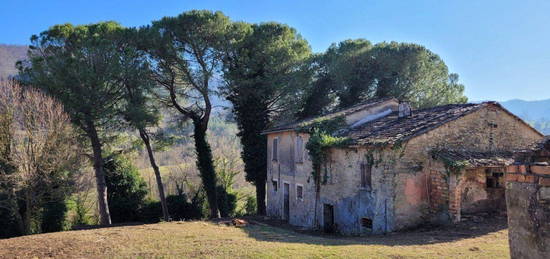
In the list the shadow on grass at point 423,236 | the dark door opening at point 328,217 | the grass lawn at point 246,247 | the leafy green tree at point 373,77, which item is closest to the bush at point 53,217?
the grass lawn at point 246,247

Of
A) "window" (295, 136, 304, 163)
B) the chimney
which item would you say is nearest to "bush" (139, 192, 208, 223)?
"window" (295, 136, 304, 163)

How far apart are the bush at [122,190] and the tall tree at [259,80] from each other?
308 inches

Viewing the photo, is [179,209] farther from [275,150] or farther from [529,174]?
[529,174]

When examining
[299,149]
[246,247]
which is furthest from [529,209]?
[299,149]

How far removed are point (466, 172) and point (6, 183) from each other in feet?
61.0

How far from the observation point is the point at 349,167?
683 inches

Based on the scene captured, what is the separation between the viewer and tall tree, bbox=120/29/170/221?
2176 cm

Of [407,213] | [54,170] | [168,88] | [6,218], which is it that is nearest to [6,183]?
[54,170]

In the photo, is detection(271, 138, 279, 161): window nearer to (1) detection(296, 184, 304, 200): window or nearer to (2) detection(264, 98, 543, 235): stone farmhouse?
(1) detection(296, 184, 304, 200): window

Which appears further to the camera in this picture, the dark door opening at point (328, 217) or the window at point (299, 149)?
the window at point (299, 149)

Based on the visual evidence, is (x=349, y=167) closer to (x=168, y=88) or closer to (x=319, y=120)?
(x=319, y=120)

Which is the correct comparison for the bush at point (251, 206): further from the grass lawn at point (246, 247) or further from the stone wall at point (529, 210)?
the stone wall at point (529, 210)

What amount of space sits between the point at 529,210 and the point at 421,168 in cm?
965

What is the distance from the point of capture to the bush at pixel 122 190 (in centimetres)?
2636
